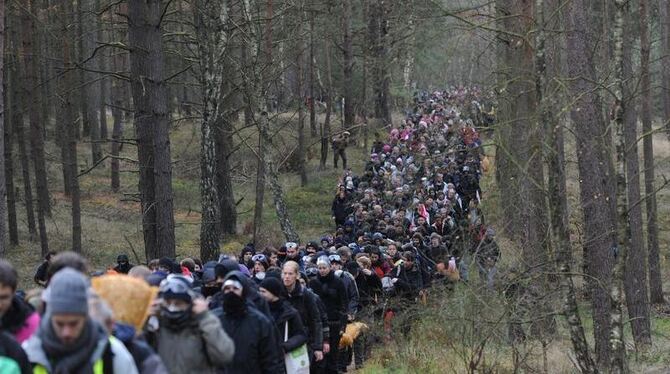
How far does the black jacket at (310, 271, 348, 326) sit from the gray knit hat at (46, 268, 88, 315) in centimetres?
834

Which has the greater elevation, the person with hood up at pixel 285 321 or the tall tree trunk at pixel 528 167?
the tall tree trunk at pixel 528 167

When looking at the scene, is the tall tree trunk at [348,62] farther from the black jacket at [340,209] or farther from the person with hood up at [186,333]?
the person with hood up at [186,333]

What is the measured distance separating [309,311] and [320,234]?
21.4 meters

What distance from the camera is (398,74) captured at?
5862cm

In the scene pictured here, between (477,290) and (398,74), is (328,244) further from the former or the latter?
(398,74)

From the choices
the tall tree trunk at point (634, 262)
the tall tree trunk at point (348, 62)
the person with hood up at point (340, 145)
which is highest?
the tall tree trunk at point (348, 62)

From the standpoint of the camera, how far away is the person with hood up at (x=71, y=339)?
4.68 m

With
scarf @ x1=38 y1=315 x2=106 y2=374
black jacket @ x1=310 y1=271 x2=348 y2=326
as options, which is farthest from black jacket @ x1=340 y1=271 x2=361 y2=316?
scarf @ x1=38 y1=315 x2=106 y2=374

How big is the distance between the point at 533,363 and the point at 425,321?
4.98ft

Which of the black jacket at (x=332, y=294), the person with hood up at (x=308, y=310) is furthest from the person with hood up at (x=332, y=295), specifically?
the person with hood up at (x=308, y=310)

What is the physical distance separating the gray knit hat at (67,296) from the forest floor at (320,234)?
22.6ft

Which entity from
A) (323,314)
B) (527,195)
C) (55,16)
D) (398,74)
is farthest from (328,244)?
(398,74)

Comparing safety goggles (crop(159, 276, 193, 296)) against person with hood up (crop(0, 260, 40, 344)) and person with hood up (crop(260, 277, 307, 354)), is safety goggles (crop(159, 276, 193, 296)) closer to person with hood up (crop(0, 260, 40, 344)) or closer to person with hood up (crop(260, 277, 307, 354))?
person with hood up (crop(0, 260, 40, 344))

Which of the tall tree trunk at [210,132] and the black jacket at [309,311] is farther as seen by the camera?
the tall tree trunk at [210,132]
